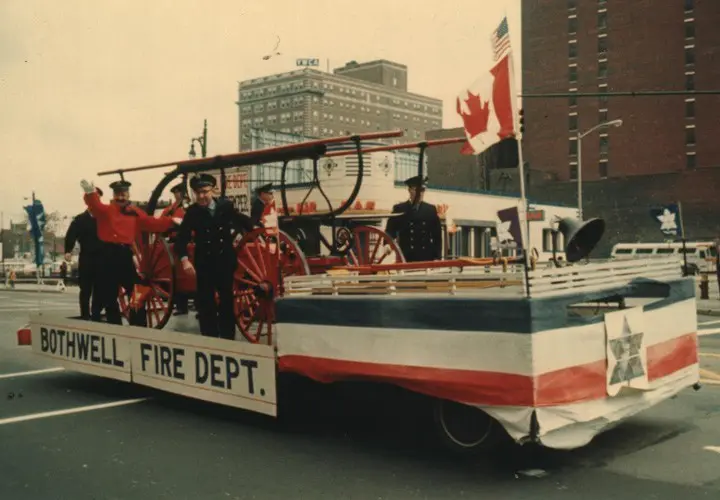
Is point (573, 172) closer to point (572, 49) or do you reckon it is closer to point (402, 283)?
point (572, 49)

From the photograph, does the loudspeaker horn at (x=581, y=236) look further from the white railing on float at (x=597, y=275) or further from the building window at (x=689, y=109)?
the building window at (x=689, y=109)

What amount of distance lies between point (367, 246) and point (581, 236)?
3.78 m

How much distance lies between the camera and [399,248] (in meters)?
8.98

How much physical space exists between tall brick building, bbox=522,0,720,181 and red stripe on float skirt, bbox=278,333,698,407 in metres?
72.3

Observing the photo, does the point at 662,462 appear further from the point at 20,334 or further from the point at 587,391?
the point at 20,334

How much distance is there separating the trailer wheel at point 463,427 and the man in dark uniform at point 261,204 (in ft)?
11.3

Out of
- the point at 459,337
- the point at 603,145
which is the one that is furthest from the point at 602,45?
the point at 459,337

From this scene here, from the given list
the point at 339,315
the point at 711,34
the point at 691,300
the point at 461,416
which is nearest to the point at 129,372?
the point at 339,315

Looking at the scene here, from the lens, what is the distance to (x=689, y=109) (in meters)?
72.6

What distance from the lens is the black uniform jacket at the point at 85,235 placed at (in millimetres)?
8992

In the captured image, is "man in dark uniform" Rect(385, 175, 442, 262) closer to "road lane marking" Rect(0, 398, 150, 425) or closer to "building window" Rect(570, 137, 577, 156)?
"road lane marking" Rect(0, 398, 150, 425)

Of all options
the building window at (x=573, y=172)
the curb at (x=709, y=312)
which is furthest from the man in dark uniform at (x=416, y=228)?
the building window at (x=573, y=172)

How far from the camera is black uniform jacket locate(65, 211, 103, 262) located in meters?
8.99

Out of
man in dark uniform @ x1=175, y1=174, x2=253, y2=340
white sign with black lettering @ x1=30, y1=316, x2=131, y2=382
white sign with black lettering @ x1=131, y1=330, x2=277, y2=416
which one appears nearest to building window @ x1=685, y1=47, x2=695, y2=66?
man in dark uniform @ x1=175, y1=174, x2=253, y2=340
